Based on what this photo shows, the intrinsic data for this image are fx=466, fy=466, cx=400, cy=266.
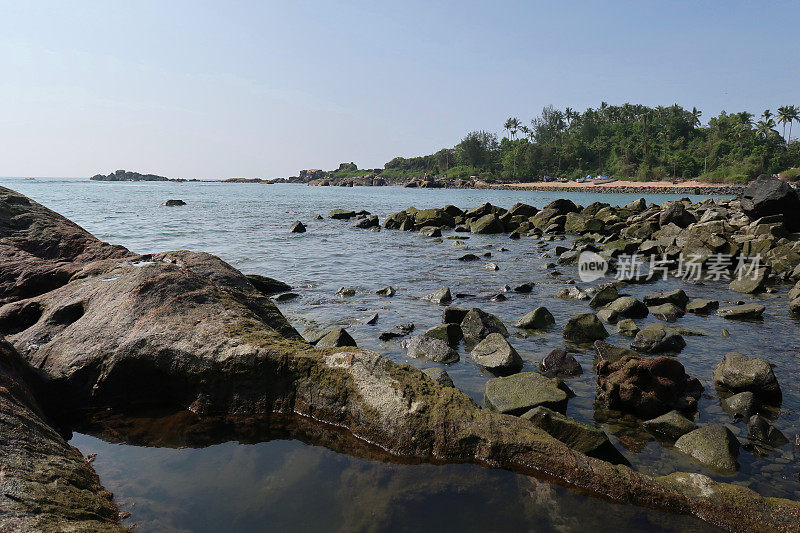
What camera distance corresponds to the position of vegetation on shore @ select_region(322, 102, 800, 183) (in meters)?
92.8

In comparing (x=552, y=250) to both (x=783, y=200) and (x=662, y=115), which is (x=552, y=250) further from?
(x=662, y=115)

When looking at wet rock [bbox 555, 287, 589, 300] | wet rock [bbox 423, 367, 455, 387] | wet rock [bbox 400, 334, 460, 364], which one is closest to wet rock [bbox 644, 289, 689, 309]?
wet rock [bbox 555, 287, 589, 300]

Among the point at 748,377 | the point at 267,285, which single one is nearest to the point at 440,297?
the point at 267,285

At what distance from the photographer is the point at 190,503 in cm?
336

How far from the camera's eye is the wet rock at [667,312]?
965cm

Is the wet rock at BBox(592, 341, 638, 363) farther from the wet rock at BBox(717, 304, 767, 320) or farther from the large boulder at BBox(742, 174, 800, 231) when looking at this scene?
the large boulder at BBox(742, 174, 800, 231)

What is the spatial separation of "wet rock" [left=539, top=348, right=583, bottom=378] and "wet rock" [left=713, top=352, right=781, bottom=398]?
1815mm

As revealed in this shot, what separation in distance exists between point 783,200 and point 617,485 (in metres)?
19.4

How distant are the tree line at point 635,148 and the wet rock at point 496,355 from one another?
3835 inches

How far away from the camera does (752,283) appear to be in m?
12.0

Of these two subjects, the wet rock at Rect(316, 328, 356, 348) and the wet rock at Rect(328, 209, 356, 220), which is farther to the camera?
the wet rock at Rect(328, 209, 356, 220)

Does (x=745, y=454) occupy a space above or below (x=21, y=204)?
below

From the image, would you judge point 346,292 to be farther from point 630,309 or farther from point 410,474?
point 410,474

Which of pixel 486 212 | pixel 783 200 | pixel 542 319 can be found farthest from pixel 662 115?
pixel 542 319
